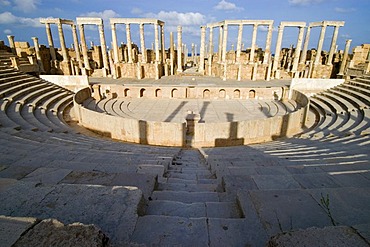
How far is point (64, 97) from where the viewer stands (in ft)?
56.3

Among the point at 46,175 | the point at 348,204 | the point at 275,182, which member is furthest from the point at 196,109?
the point at 348,204

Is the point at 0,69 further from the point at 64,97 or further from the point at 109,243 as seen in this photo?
the point at 109,243

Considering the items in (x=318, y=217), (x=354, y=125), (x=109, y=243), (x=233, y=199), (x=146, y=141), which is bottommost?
(x=146, y=141)

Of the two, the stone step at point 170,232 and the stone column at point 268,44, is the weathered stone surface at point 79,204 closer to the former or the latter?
the stone step at point 170,232

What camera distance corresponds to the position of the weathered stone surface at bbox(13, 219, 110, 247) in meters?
1.58

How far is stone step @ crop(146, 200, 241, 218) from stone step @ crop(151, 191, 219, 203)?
0.31 m

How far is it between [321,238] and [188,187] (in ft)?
8.35

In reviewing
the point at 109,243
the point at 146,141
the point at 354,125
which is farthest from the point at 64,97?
the point at 354,125

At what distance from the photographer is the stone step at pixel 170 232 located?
1994mm

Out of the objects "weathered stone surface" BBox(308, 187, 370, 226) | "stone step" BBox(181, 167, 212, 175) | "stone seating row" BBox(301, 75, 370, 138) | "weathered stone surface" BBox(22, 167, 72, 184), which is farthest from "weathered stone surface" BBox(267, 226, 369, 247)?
"stone seating row" BBox(301, 75, 370, 138)

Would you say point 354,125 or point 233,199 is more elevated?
point 233,199

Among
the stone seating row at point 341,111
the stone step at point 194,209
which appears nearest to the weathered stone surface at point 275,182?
the stone step at point 194,209

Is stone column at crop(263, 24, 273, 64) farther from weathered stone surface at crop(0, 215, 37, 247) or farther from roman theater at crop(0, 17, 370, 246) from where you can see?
weathered stone surface at crop(0, 215, 37, 247)

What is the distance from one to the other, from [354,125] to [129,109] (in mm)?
14065
